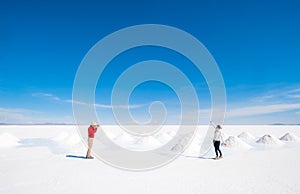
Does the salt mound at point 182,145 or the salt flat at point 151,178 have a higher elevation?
the salt mound at point 182,145

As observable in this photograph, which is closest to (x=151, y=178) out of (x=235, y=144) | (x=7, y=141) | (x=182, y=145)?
(x=182, y=145)

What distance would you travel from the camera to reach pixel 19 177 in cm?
535

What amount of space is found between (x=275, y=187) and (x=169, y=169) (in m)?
2.52

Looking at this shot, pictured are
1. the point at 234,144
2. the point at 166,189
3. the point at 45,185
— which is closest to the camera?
the point at 166,189

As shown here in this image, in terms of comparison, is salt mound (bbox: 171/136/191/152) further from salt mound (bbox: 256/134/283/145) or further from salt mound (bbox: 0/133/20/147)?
salt mound (bbox: 0/133/20/147)

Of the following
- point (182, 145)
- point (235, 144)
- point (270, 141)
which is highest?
point (270, 141)

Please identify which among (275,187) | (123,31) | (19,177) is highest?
(123,31)

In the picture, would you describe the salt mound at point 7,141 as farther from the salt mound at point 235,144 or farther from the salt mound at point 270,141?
the salt mound at point 270,141

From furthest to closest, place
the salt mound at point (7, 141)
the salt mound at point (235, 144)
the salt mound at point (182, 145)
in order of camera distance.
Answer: the salt mound at point (7, 141) < the salt mound at point (235, 144) < the salt mound at point (182, 145)

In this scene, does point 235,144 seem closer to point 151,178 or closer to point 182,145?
point 182,145

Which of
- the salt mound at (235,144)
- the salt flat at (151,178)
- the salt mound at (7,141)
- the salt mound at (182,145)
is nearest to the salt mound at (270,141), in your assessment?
the salt mound at (235,144)

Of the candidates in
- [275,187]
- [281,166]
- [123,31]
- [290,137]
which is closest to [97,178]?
[275,187]

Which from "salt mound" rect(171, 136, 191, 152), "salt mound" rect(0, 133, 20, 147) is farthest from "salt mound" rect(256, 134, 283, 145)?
"salt mound" rect(0, 133, 20, 147)

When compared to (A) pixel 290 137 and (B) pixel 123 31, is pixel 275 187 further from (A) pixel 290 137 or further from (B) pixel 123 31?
(A) pixel 290 137
